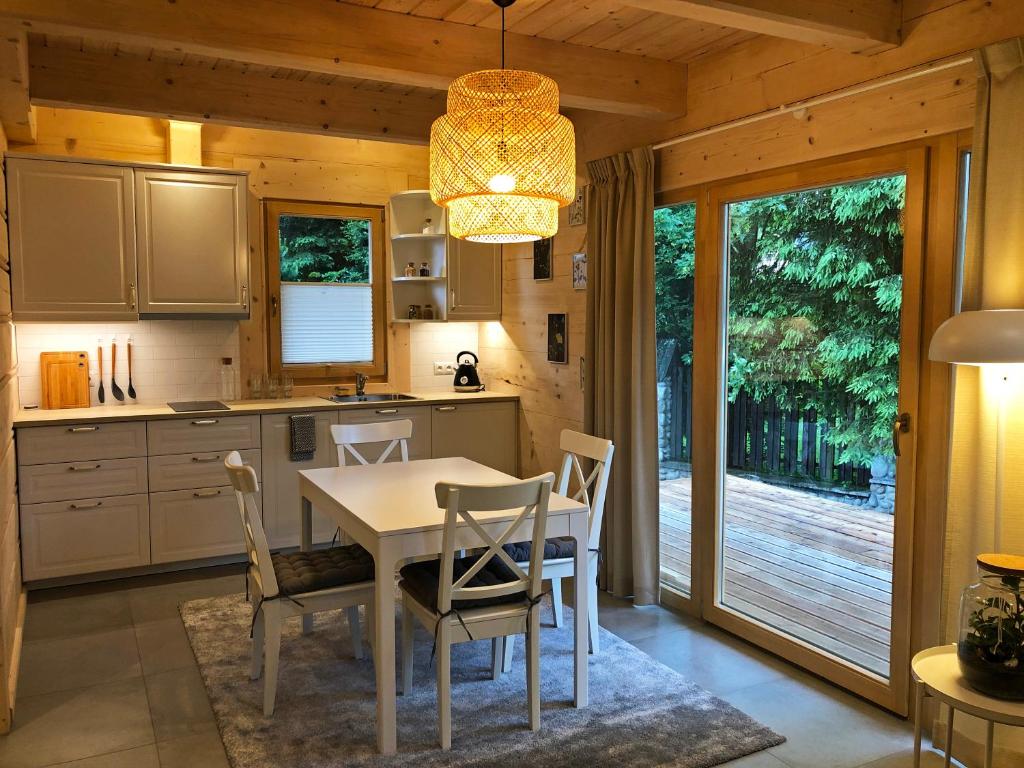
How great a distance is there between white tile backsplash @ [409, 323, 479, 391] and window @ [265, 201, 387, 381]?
0.77ft

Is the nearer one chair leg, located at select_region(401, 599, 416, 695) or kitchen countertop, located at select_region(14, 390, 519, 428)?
chair leg, located at select_region(401, 599, 416, 695)

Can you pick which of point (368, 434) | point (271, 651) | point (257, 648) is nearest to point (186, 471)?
point (368, 434)

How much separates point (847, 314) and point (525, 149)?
1464 mm

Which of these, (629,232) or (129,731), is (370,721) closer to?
(129,731)

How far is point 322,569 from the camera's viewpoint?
10.5 ft

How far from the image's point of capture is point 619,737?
2898 mm

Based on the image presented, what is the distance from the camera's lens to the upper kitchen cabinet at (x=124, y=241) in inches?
175

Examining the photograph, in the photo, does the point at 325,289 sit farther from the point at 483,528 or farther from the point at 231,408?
the point at 483,528

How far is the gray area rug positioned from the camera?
278 cm

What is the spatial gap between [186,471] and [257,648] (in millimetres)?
1696

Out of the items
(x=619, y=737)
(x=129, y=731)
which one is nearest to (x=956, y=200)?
(x=619, y=737)

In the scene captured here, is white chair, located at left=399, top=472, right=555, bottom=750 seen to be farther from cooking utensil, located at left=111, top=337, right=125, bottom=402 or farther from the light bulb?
cooking utensil, located at left=111, top=337, right=125, bottom=402

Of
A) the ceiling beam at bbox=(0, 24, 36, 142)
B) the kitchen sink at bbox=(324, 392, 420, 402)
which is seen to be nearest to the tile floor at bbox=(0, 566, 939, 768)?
the kitchen sink at bbox=(324, 392, 420, 402)

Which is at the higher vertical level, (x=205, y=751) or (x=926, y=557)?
(x=926, y=557)
